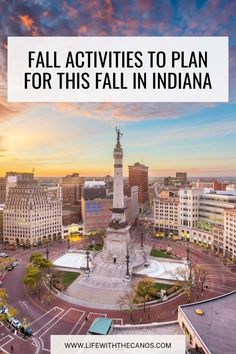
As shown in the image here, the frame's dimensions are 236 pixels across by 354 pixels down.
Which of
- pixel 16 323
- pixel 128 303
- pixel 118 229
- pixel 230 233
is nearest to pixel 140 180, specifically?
pixel 230 233

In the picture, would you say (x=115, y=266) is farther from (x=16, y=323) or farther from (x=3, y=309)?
(x=16, y=323)

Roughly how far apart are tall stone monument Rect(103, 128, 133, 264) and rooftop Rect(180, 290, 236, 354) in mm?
18365

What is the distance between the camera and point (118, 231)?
114ft

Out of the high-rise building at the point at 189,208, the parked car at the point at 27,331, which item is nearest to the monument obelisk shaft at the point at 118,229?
the parked car at the point at 27,331

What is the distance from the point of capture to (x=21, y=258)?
3753 centimetres

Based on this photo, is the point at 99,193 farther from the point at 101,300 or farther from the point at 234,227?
the point at 101,300

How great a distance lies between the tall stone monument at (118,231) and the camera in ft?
111

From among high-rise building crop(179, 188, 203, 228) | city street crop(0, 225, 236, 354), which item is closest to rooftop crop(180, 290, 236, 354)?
city street crop(0, 225, 236, 354)

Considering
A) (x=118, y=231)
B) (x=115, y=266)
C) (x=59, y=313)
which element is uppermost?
(x=118, y=231)

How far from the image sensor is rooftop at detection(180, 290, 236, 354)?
11.5 metres

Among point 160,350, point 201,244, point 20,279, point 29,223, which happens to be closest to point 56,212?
point 29,223

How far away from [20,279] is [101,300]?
11.1 metres

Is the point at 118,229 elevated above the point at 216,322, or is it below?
above

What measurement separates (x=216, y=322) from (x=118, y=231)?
72.3ft
